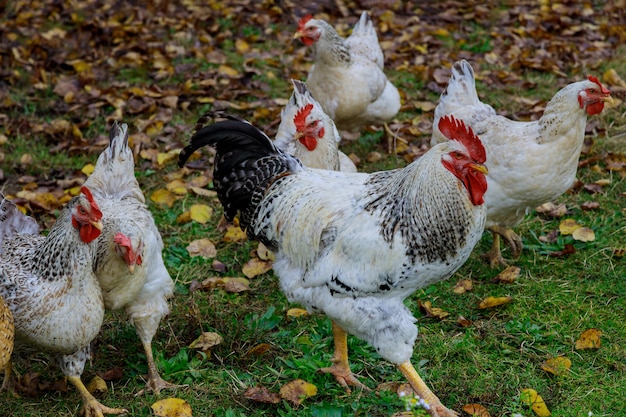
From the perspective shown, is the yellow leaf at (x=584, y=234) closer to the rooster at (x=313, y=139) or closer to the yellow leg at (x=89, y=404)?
the rooster at (x=313, y=139)

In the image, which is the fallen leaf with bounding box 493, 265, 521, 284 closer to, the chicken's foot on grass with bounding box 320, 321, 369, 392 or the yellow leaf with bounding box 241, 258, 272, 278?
the chicken's foot on grass with bounding box 320, 321, 369, 392

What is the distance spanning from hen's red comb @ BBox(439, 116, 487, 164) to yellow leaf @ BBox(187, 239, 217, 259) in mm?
2239

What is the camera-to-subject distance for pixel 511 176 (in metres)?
4.35

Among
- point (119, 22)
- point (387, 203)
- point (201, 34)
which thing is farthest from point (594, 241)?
point (119, 22)

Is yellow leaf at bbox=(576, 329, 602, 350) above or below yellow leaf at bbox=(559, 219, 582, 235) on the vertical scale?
below

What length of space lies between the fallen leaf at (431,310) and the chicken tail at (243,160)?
124 centimetres

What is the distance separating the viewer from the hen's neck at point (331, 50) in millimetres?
5906

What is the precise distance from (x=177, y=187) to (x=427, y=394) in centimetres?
305

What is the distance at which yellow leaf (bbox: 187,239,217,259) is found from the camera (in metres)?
5.09

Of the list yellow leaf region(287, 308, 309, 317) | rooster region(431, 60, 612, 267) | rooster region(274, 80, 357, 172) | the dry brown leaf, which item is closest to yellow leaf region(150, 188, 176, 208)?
rooster region(274, 80, 357, 172)

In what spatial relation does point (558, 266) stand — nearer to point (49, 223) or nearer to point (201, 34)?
point (49, 223)

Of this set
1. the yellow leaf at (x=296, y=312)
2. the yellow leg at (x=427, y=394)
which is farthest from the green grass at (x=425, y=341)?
the yellow leg at (x=427, y=394)

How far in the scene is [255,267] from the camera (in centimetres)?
492

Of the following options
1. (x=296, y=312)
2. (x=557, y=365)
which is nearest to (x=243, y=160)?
(x=296, y=312)
